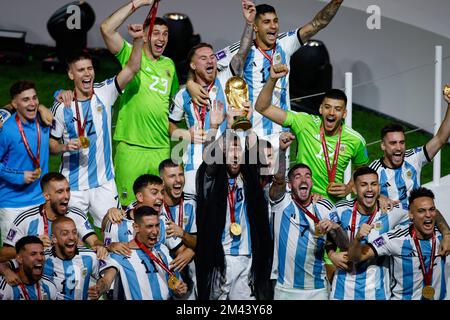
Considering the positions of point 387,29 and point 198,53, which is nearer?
point 198,53

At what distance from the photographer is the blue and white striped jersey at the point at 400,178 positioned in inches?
352

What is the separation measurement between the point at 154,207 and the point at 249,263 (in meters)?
0.67

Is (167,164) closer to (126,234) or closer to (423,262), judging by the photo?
(126,234)

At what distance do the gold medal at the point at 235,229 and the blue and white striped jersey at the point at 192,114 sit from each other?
0.66 m

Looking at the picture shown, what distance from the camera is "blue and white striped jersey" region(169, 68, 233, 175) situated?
29.4ft

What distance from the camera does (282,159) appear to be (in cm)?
848

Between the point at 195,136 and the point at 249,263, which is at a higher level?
the point at 195,136

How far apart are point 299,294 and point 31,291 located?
1.60 m

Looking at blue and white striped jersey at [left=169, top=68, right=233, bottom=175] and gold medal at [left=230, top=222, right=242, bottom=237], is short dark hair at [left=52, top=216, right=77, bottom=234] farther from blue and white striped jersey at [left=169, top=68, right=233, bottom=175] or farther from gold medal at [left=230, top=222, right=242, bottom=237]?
blue and white striped jersey at [left=169, top=68, right=233, bottom=175]

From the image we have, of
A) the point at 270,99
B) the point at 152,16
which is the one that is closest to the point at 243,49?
the point at 270,99
